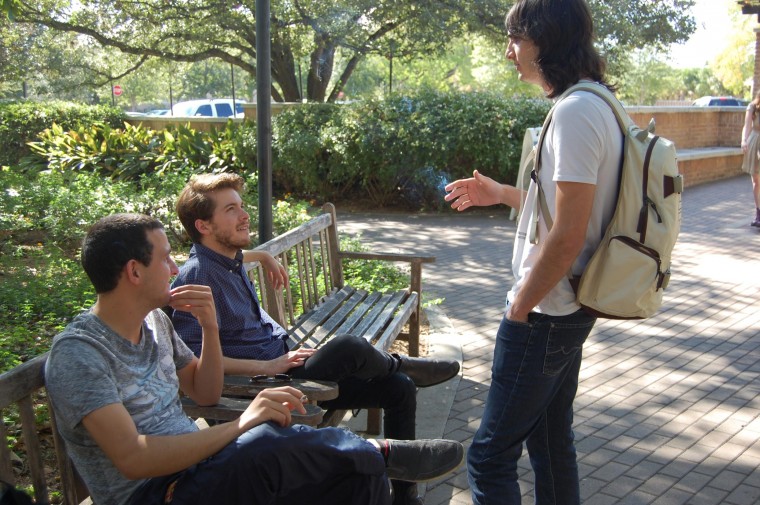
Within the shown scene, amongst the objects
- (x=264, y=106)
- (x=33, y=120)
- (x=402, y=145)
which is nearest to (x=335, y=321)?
(x=264, y=106)

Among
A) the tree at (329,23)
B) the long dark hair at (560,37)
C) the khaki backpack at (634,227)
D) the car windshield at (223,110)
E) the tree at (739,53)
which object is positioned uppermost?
the tree at (739,53)

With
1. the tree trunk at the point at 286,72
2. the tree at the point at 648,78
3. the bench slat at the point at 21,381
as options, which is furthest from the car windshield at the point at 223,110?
the bench slat at the point at 21,381

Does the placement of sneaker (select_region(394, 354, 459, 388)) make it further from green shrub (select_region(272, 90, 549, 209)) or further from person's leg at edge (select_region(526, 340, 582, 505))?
green shrub (select_region(272, 90, 549, 209))

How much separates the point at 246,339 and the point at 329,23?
45.3ft

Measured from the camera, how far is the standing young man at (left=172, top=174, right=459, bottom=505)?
10.8 ft

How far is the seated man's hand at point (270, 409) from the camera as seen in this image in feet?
8.00

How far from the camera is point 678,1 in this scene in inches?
686

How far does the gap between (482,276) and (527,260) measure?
5691 millimetres

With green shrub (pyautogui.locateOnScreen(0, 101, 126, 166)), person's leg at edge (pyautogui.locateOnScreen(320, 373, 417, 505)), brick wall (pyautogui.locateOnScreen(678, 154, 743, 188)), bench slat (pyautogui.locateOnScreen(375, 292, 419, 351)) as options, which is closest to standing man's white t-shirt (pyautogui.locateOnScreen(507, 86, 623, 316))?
person's leg at edge (pyautogui.locateOnScreen(320, 373, 417, 505))

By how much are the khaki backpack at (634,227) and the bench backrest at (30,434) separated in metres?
1.66

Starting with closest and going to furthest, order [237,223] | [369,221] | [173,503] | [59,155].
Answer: [173,503] → [237,223] → [369,221] → [59,155]

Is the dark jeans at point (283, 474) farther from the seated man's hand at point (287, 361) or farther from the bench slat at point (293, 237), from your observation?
the bench slat at point (293, 237)

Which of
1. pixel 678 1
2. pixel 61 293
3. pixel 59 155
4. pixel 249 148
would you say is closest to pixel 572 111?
pixel 61 293

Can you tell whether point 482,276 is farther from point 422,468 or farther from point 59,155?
point 59,155
